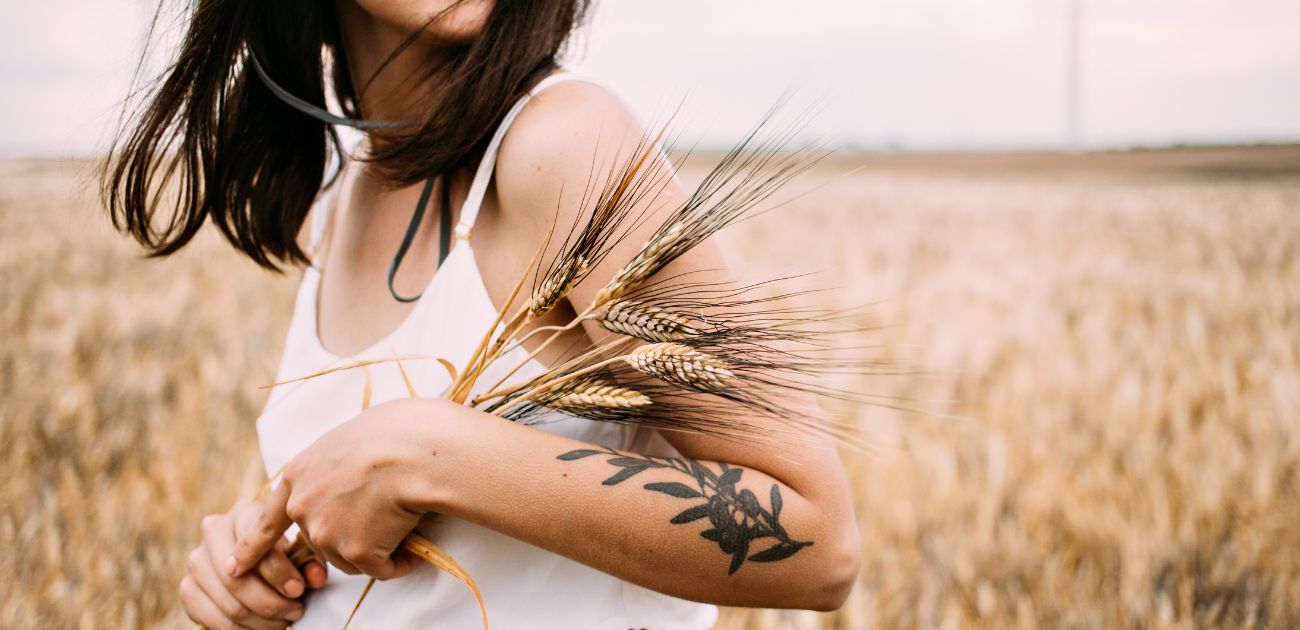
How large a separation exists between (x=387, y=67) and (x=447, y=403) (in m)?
0.56

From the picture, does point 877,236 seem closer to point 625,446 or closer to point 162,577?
point 162,577

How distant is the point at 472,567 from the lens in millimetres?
1041

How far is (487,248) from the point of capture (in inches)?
40.2

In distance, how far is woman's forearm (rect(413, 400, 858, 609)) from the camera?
87 centimetres

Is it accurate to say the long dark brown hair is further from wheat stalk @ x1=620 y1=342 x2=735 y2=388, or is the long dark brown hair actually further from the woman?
wheat stalk @ x1=620 y1=342 x2=735 y2=388

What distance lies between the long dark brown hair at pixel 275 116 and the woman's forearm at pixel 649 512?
383 millimetres

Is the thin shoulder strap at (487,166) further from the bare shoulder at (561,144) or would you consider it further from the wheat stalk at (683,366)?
the wheat stalk at (683,366)

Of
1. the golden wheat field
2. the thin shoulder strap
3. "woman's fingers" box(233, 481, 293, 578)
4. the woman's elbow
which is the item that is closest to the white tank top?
the thin shoulder strap

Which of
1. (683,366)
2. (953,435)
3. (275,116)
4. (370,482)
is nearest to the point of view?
(683,366)

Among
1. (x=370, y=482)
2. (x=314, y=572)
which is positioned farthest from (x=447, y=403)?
(x=314, y=572)

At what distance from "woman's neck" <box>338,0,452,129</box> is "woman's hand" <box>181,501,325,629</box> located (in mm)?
549

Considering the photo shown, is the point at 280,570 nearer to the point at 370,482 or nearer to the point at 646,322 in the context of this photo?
the point at 370,482

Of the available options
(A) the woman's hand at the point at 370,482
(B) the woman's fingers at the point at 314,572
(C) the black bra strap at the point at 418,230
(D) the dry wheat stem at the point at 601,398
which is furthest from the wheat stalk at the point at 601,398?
(B) the woman's fingers at the point at 314,572

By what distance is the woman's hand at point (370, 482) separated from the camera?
2.85ft
